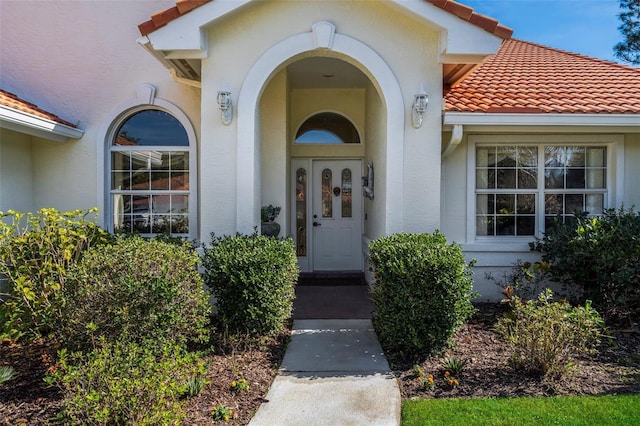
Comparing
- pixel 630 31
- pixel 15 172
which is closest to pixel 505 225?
pixel 15 172

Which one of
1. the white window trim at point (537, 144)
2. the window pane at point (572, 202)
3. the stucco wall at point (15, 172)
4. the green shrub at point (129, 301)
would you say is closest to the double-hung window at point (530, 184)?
the window pane at point (572, 202)

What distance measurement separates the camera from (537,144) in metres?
7.59

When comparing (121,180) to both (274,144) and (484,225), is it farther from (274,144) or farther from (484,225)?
(484,225)

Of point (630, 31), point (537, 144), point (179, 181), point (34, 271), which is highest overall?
point (630, 31)

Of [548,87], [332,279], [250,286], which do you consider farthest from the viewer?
[332,279]

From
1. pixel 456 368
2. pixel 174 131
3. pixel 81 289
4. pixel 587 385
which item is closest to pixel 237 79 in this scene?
pixel 174 131

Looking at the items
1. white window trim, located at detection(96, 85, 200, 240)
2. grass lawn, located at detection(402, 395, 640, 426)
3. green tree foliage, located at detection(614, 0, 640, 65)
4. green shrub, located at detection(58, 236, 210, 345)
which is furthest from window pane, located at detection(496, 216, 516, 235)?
green tree foliage, located at detection(614, 0, 640, 65)

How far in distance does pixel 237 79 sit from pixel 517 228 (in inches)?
218

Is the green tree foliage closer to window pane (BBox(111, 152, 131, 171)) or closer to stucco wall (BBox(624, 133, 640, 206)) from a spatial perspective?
stucco wall (BBox(624, 133, 640, 206))

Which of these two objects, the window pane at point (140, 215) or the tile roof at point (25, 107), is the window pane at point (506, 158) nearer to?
the window pane at point (140, 215)

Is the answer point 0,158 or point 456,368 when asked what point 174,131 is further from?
point 456,368

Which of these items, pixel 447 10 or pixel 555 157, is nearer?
pixel 447 10

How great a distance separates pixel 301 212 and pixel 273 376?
5497 millimetres

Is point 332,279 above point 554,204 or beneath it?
beneath
